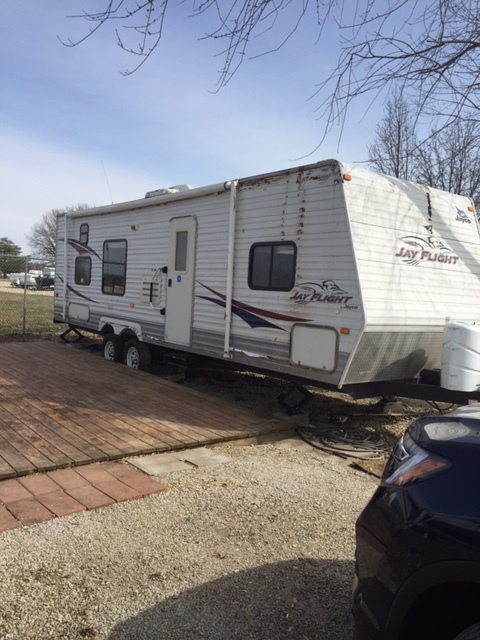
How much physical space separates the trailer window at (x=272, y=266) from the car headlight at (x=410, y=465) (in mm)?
4136

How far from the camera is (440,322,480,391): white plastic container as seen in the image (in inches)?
219

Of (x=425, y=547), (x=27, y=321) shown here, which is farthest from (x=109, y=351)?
(x=425, y=547)

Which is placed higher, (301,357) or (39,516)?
(301,357)

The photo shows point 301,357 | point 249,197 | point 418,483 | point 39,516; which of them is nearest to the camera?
point 418,483

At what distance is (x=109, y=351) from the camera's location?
10047mm

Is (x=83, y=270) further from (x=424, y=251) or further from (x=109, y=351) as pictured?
(x=424, y=251)

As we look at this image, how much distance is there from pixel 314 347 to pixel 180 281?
2.85 meters

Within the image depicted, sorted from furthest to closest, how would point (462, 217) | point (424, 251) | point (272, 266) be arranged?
point (462, 217) < point (272, 266) < point (424, 251)

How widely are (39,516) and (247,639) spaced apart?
1.73 m

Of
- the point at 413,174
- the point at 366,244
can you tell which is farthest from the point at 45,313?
the point at 366,244

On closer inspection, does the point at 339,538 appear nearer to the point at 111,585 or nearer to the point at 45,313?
the point at 111,585

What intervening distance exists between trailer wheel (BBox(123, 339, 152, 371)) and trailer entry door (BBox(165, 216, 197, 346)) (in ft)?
2.42

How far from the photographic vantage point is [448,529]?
182 centimetres

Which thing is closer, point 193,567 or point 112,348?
point 193,567
